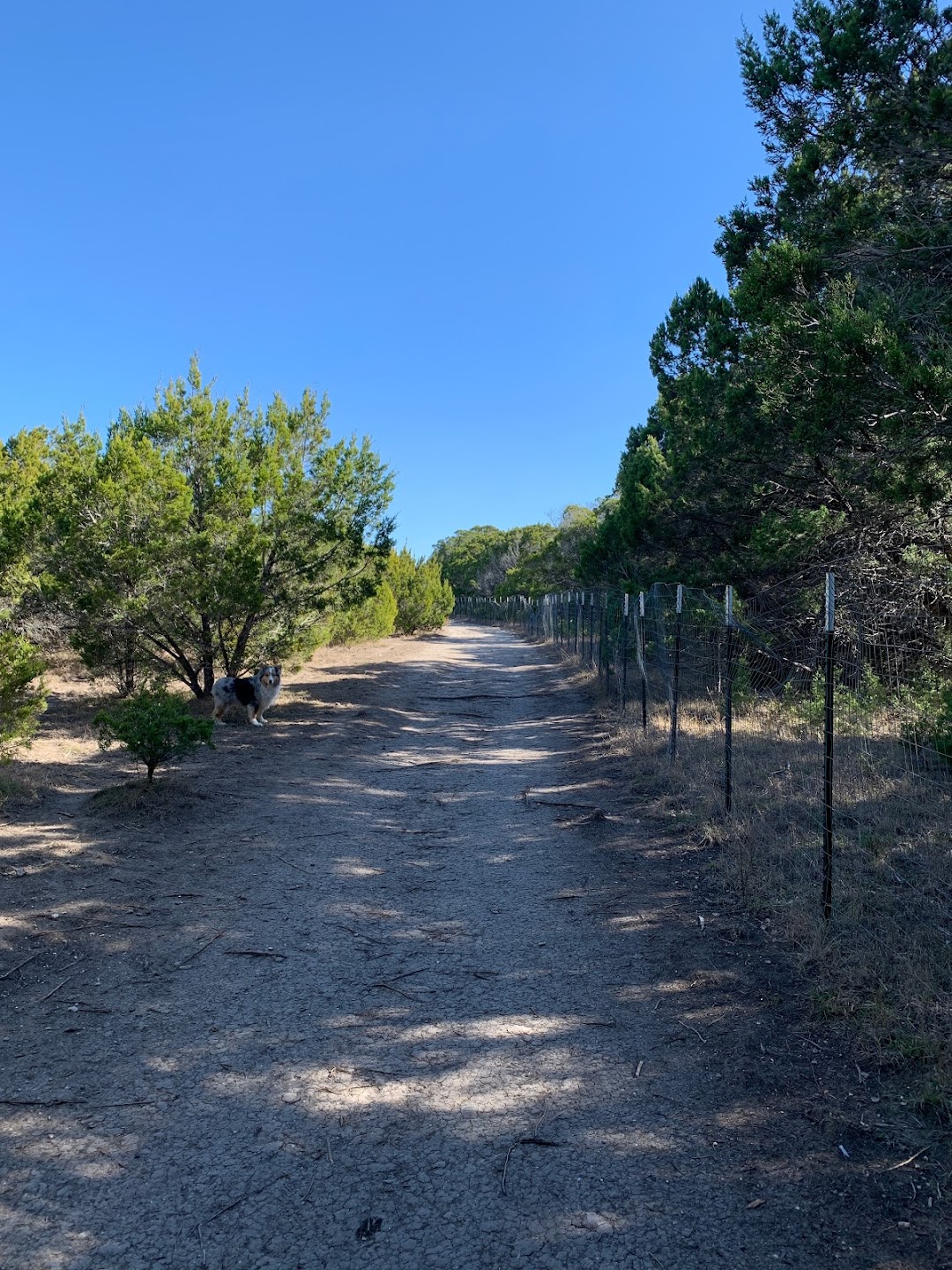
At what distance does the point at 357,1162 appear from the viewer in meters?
2.72

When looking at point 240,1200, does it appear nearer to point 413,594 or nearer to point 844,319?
point 844,319

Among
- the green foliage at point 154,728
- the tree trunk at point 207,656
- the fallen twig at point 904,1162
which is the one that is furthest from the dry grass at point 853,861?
the tree trunk at point 207,656

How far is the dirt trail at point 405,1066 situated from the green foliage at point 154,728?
816mm

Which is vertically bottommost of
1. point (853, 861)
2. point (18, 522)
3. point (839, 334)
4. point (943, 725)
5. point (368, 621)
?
point (853, 861)

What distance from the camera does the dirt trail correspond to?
2414 mm

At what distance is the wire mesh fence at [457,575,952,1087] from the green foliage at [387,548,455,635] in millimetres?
25356

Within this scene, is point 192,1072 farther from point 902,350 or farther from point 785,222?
point 785,222

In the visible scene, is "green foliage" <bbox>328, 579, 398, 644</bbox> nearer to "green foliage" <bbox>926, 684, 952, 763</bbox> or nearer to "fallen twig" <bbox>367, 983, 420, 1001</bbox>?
"green foliage" <bbox>926, 684, 952, 763</bbox>

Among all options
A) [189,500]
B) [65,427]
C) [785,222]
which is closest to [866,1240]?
[785,222]

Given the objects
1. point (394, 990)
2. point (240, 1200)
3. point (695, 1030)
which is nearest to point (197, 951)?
point (394, 990)

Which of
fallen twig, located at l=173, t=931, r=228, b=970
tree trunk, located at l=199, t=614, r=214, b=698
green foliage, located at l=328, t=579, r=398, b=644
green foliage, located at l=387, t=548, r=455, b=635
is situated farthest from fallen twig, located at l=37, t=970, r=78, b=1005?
green foliage, located at l=387, t=548, r=455, b=635

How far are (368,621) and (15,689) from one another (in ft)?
74.5

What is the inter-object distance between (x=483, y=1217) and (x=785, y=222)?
29.3ft

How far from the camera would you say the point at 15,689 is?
7.16m
